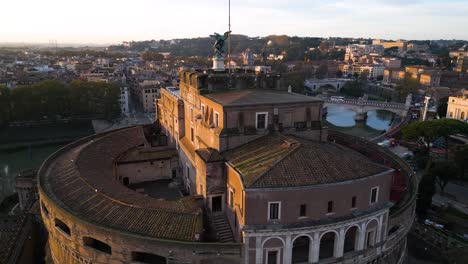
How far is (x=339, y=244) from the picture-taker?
20.5 metres

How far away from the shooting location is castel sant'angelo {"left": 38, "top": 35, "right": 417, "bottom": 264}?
19.2 m

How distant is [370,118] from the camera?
308 ft

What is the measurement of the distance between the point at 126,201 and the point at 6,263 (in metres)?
9.43


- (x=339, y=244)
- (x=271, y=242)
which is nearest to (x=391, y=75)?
(x=339, y=244)

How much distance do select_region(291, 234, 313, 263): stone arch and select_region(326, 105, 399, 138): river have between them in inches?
2166

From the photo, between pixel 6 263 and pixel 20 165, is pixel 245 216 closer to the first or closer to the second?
pixel 6 263

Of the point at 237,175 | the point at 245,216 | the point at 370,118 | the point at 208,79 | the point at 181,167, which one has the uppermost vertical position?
the point at 208,79

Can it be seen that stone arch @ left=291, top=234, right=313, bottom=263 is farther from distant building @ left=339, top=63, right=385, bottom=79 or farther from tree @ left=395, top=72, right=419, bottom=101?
distant building @ left=339, top=63, right=385, bottom=79

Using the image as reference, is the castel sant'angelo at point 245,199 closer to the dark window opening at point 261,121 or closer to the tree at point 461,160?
the dark window opening at point 261,121

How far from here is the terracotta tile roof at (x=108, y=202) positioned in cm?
2011

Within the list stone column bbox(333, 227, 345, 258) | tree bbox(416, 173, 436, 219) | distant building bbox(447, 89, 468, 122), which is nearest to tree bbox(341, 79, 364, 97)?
distant building bbox(447, 89, 468, 122)

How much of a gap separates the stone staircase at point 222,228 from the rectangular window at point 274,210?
12.2 ft

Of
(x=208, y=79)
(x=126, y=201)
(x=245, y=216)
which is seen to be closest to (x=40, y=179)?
(x=126, y=201)

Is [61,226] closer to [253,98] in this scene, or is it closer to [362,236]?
[253,98]
